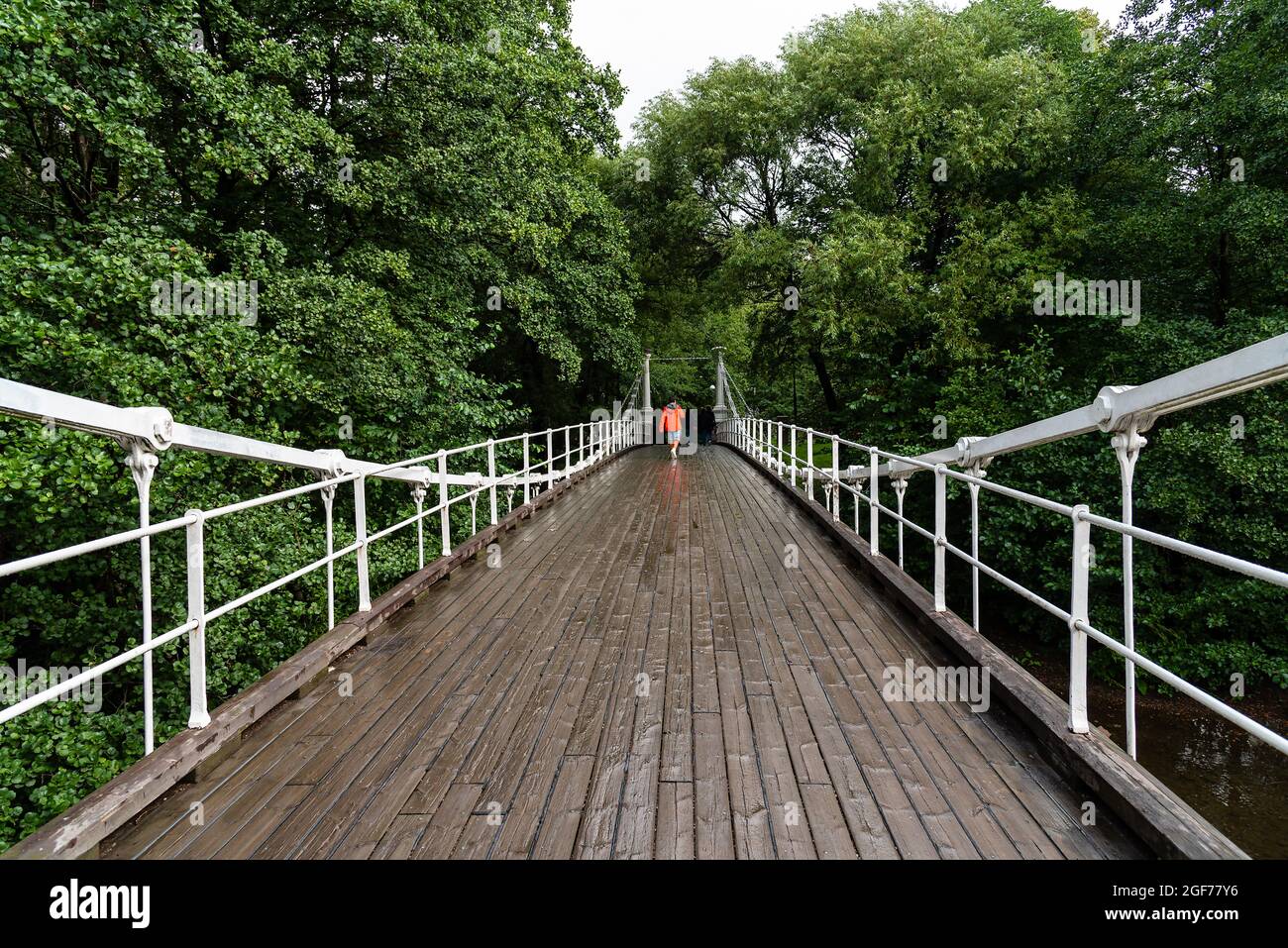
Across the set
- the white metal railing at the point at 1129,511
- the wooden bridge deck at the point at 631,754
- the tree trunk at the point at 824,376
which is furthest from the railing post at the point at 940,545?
the tree trunk at the point at 824,376

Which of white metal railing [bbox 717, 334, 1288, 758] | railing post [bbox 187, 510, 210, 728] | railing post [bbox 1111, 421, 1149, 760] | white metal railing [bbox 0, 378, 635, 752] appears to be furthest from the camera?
railing post [bbox 187, 510, 210, 728]

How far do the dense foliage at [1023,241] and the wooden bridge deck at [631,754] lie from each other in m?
9.72

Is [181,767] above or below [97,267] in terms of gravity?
below

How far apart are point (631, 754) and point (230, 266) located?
8.81 metres

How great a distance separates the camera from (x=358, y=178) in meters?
9.96

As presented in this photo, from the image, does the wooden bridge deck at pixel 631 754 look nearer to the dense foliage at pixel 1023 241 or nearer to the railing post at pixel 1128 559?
the railing post at pixel 1128 559

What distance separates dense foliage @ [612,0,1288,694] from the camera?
38.2 feet

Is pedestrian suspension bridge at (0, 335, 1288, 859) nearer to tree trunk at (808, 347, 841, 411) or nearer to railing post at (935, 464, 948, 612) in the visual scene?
railing post at (935, 464, 948, 612)

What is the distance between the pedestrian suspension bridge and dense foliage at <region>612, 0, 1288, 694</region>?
9122 mm

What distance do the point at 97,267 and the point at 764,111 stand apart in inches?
668

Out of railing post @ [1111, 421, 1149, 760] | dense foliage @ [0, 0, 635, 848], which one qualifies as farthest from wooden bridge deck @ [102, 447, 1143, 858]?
dense foliage @ [0, 0, 635, 848]
